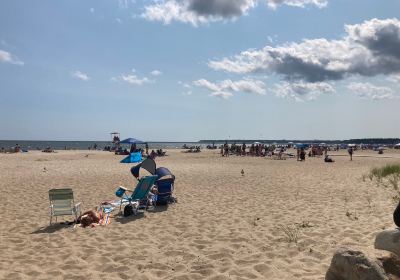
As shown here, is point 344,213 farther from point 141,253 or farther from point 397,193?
point 141,253

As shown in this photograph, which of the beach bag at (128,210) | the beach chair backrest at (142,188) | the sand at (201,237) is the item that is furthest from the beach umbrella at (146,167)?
the beach bag at (128,210)

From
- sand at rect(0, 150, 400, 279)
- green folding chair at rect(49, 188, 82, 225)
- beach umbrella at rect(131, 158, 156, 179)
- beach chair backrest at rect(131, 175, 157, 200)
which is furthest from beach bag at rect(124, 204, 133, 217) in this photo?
beach umbrella at rect(131, 158, 156, 179)

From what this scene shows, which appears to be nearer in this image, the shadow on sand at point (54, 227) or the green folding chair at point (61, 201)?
the shadow on sand at point (54, 227)

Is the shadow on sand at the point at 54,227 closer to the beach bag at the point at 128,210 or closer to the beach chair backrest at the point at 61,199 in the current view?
the beach chair backrest at the point at 61,199

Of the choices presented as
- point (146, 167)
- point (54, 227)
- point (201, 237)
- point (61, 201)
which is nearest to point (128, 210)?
point (61, 201)

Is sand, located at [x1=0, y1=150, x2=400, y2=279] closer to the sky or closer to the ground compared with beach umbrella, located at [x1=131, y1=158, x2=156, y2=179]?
closer to the ground

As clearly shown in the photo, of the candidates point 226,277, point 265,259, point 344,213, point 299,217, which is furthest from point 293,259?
point 344,213

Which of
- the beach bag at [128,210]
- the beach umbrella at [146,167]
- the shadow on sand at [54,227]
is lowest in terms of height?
the shadow on sand at [54,227]

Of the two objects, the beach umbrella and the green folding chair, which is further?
the beach umbrella

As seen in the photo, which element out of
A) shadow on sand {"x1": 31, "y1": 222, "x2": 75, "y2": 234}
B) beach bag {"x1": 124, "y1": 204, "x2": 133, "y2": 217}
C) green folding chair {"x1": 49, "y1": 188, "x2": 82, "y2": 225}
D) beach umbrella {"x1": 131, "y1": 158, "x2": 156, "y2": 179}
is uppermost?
beach umbrella {"x1": 131, "y1": 158, "x2": 156, "y2": 179}

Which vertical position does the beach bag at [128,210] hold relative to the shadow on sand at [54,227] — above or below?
above

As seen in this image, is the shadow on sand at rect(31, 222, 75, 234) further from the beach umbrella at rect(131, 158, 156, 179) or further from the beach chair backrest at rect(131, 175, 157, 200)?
the beach umbrella at rect(131, 158, 156, 179)

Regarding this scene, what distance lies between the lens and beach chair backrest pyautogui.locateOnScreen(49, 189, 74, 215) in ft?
26.2

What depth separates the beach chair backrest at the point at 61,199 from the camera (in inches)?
314
